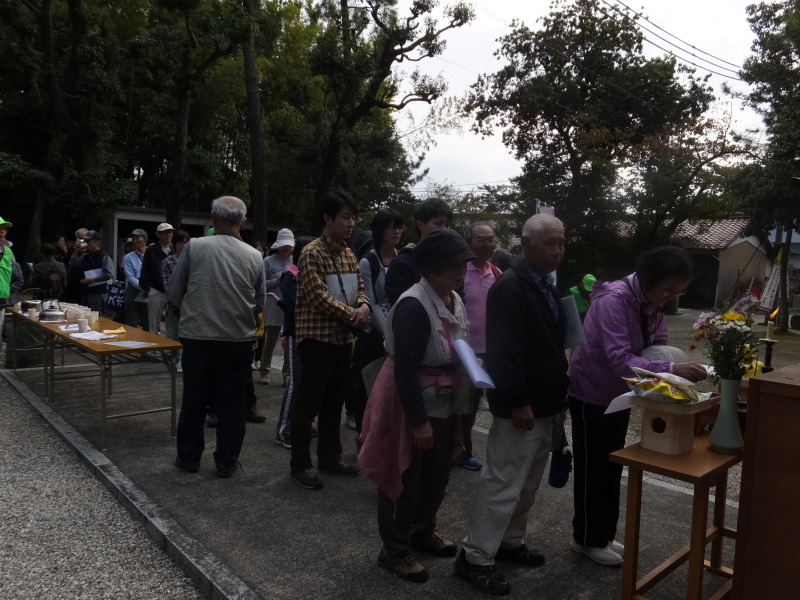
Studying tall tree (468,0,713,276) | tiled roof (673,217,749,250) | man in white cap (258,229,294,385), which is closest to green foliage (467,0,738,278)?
tall tree (468,0,713,276)

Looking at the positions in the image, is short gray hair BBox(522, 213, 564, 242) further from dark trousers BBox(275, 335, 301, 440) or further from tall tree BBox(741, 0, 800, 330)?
tall tree BBox(741, 0, 800, 330)

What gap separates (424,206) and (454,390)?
1.48 m

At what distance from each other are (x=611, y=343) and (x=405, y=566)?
4.55 ft

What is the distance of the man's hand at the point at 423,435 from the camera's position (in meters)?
2.54

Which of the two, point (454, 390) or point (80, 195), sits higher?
point (80, 195)

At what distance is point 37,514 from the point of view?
3.56 meters

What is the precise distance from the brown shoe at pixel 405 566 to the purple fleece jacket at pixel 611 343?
1081 mm

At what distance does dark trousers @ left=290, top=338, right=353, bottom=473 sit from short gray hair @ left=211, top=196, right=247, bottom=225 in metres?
0.94

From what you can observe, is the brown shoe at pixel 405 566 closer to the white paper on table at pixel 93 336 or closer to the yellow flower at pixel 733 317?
the yellow flower at pixel 733 317

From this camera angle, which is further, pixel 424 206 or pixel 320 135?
pixel 320 135

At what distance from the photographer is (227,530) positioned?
3217 millimetres

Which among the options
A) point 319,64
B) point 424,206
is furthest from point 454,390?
point 319,64

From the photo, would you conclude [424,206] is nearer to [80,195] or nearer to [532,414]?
[532,414]

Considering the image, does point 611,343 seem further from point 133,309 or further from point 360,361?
point 133,309
